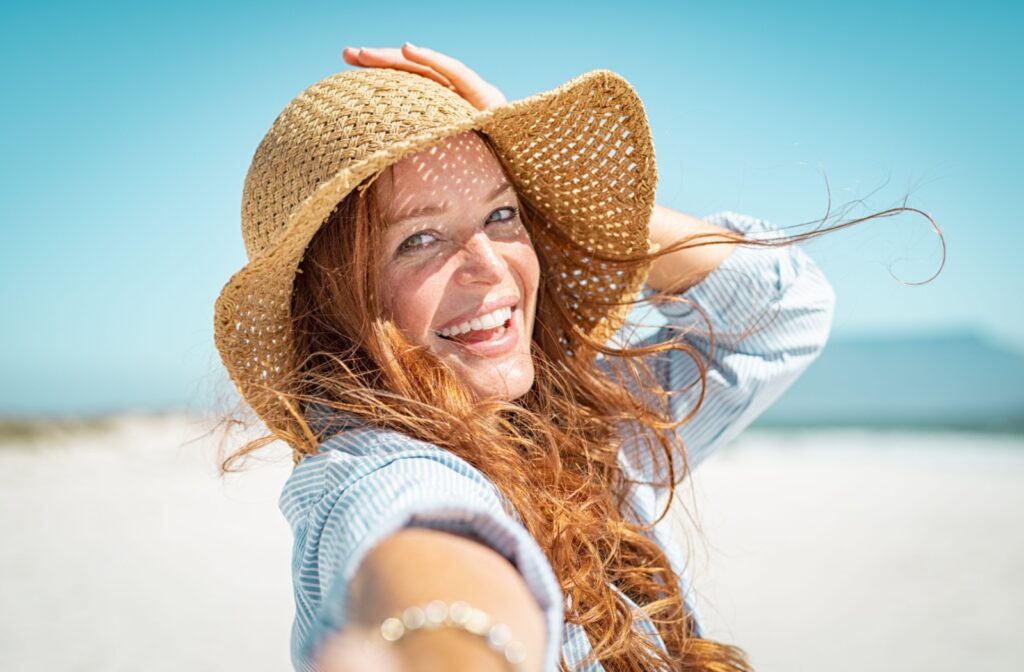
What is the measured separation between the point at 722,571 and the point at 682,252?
4972mm

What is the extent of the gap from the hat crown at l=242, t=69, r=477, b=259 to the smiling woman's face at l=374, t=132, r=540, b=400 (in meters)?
0.11

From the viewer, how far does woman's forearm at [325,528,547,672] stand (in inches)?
29.4

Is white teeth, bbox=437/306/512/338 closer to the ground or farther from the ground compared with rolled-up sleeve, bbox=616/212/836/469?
farther from the ground

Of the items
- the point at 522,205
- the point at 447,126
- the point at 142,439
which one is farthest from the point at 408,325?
the point at 142,439

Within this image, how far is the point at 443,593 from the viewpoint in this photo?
778 millimetres

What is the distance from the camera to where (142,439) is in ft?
60.2

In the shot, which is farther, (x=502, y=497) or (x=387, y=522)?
(x=502, y=497)

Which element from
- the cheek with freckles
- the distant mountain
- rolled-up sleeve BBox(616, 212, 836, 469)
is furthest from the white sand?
the distant mountain

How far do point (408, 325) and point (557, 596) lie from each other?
3.18ft

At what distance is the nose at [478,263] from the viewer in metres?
1.77

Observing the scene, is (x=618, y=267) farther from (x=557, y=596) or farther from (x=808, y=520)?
(x=808, y=520)

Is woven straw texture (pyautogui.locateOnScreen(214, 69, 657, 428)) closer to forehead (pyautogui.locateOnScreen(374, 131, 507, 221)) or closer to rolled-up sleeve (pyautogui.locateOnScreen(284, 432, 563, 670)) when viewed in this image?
forehead (pyautogui.locateOnScreen(374, 131, 507, 221))

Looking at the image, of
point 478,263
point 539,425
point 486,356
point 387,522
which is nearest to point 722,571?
point 539,425

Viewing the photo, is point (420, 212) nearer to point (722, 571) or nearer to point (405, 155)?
point (405, 155)
